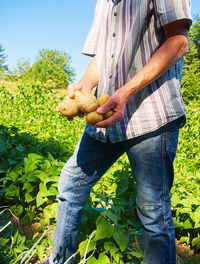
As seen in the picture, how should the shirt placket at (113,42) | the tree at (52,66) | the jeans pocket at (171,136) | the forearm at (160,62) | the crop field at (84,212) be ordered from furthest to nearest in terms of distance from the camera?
1. the tree at (52,66)
2. the crop field at (84,212)
3. the shirt placket at (113,42)
4. the jeans pocket at (171,136)
5. the forearm at (160,62)

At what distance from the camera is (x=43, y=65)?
144ft

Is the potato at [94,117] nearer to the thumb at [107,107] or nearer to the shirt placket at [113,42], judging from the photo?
the thumb at [107,107]

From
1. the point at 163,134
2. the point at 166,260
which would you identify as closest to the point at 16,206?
the point at 166,260

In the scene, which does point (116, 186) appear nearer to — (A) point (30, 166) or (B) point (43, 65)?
(A) point (30, 166)

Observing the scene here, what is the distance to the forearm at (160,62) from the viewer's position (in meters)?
1.41

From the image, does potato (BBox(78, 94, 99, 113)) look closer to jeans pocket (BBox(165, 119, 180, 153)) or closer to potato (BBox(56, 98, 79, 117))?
potato (BBox(56, 98, 79, 117))

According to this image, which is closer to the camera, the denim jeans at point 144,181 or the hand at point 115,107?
the hand at point 115,107

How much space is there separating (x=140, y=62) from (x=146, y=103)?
20 centimetres

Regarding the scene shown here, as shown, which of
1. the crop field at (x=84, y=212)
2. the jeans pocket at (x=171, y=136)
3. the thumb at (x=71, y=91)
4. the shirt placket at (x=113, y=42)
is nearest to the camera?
the jeans pocket at (x=171, y=136)

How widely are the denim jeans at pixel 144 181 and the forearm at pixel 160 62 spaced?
0.82 feet

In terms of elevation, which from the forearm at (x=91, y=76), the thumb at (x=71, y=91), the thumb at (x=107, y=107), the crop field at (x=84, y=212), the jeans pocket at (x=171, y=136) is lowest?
the crop field at (x=84, y=212)

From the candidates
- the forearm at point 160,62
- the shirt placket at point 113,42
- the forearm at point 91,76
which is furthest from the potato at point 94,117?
the forearm at point 91,76

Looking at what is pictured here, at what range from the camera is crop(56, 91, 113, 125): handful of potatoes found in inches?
58.6

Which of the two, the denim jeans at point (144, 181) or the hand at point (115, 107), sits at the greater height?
the hand at point (115, 107)
